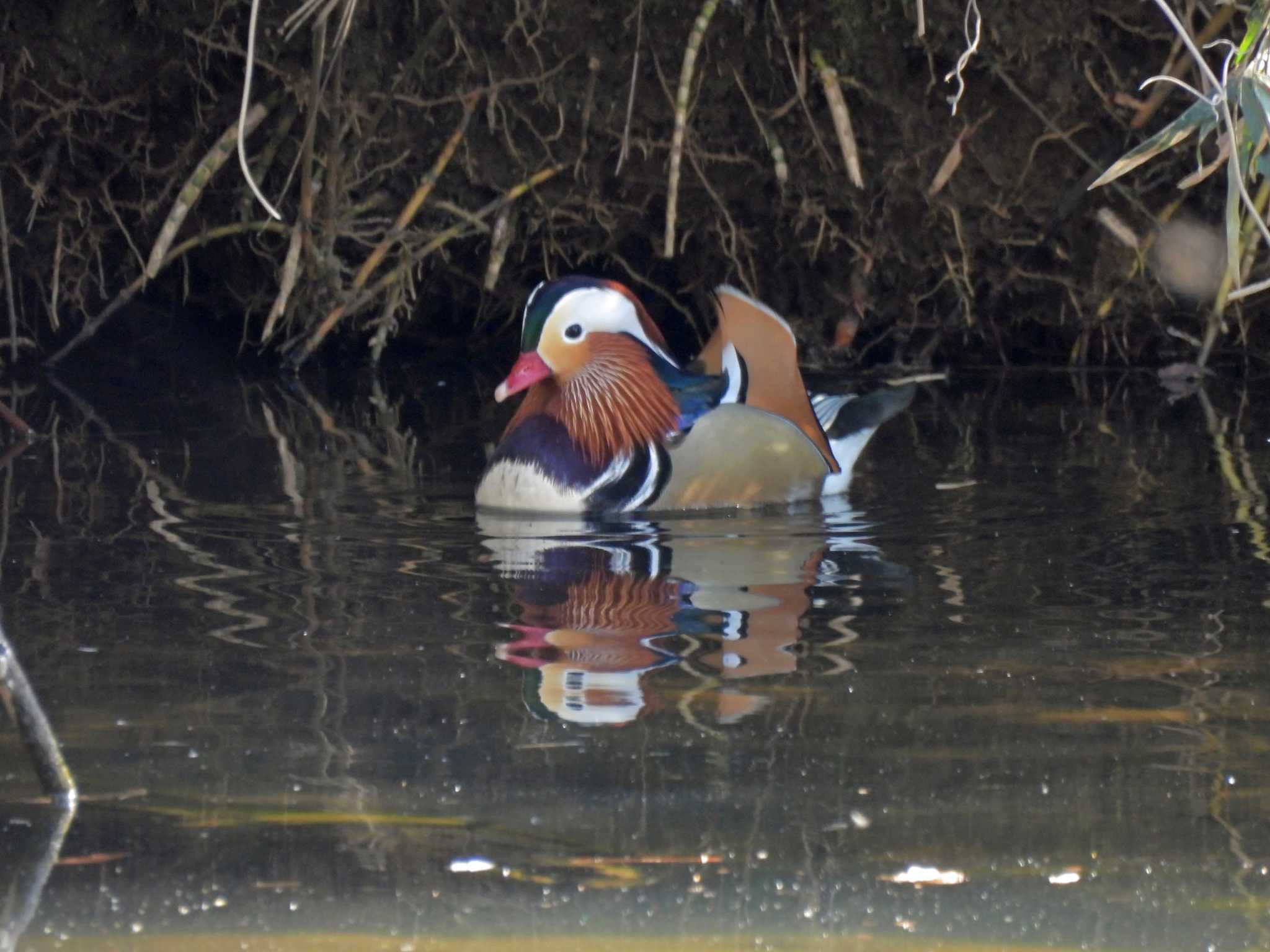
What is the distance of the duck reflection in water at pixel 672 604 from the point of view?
326 centimetres

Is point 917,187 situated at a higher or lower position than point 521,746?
higher

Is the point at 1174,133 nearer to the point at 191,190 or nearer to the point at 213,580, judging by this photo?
the point at 213,580

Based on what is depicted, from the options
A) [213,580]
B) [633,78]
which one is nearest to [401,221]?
[633,78]

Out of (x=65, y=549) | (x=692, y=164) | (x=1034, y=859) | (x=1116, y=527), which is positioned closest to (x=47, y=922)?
(x=1034, y=859)

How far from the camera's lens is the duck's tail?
19.2 feet

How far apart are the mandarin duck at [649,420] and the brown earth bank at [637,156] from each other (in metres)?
2.07

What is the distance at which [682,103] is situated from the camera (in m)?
7.73

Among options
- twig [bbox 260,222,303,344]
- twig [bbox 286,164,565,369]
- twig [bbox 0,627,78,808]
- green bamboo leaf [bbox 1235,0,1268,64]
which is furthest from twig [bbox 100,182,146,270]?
twig [bbox 0,627,78,808]

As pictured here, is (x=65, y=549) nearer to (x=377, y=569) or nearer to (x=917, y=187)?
(x=377, y=569)

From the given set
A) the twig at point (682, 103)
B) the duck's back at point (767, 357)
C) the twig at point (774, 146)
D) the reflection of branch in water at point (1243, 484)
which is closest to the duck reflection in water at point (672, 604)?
the duck's back at point (767, 357)

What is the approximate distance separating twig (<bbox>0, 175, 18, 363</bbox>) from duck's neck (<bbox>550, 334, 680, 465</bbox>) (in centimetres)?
366

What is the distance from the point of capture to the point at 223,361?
9695 mm

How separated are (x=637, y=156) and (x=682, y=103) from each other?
899mm

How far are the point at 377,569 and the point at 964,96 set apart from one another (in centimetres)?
460
